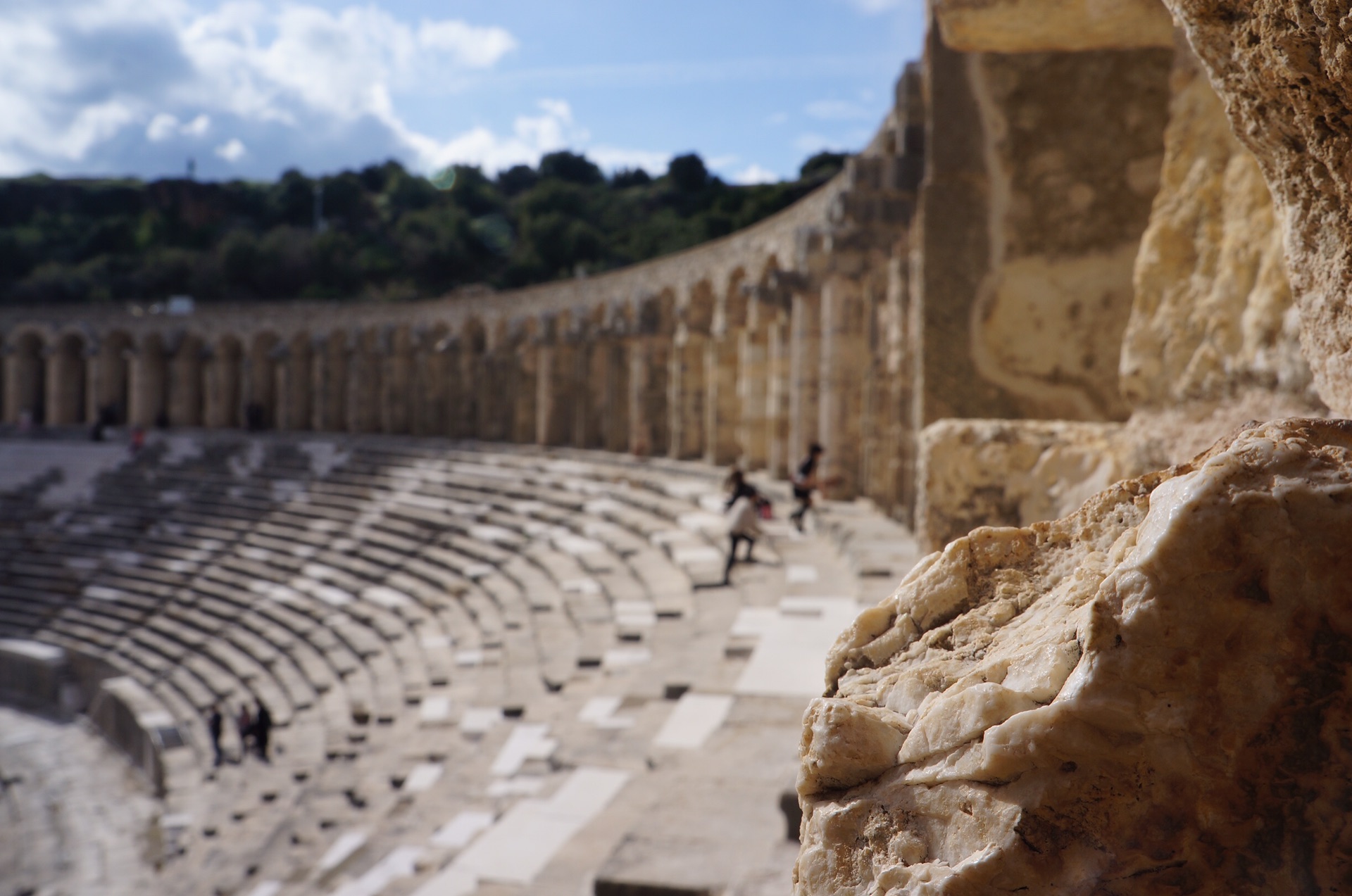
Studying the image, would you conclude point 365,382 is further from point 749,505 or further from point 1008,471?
point 1008,471

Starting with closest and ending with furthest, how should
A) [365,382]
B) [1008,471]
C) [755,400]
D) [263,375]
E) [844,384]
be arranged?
[1008,471] → [844,384] → [755,400] → [365,382] → [263,375]

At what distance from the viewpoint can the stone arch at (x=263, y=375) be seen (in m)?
30.2

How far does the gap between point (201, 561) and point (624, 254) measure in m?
27.9

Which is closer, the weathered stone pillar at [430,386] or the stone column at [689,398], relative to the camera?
the stone column at [689,398]

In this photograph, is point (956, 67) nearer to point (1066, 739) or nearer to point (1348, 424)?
point (1348, 424)

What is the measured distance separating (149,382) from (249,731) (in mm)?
23627

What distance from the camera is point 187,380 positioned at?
3097 centimetres

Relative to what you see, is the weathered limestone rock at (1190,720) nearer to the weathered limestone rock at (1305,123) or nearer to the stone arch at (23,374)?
the weathered limestone rock at (1305,123)

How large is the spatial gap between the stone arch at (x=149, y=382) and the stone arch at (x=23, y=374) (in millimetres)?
3023

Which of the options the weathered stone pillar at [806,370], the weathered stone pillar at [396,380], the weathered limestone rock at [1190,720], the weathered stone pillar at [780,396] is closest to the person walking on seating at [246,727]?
the weathered stone pillar at [806,370]

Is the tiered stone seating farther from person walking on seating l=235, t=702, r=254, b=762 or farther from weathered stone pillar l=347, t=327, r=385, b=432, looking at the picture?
weathered stone pillar l=347, t=327, r=385, b=432

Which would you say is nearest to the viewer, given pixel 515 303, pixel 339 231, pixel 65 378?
pixel 515 303

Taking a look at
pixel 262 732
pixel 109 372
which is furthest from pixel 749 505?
pixel 109 372

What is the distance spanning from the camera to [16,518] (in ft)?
72.6
